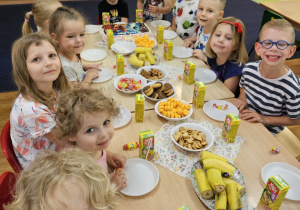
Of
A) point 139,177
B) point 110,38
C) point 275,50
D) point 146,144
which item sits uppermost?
point 275,50

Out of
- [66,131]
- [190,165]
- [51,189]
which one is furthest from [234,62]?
[51,189]

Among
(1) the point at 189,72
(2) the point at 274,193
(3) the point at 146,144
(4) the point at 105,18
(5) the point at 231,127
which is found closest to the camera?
(2) the point at 274,193

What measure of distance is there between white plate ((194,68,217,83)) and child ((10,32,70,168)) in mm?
1030

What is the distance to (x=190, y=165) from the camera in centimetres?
121

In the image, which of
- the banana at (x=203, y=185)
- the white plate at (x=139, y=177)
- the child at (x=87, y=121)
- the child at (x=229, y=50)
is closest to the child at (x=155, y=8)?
the child at (x=229, y=50)

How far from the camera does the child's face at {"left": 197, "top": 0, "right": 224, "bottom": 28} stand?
2191 mm

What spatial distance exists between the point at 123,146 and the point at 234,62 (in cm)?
116

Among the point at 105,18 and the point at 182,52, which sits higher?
the point at 105,18

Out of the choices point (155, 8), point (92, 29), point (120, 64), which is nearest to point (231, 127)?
point (120, 64)

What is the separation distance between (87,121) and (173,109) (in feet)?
1.91

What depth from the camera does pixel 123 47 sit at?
2246 mm

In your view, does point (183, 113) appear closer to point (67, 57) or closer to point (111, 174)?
point (111, 174)

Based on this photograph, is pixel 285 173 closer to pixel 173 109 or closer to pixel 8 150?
pixel 173 109

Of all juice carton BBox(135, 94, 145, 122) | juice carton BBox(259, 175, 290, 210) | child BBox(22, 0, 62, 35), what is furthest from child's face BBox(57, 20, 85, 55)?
juice carton BBox(259, 175, 290, 210)
